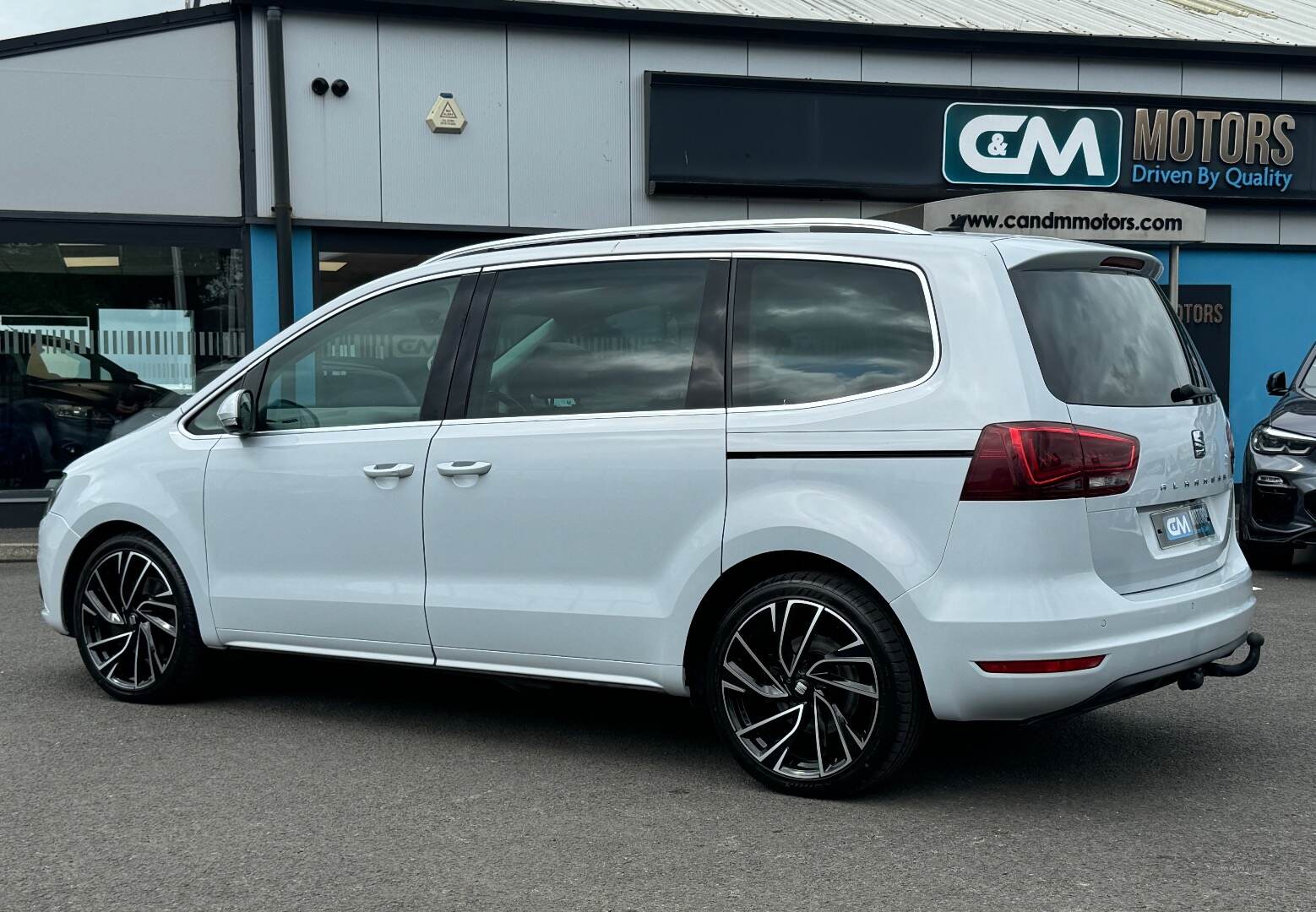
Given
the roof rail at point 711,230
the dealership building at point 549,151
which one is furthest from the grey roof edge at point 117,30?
the roof rail at point 711,230

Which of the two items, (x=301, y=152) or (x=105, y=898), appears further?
(x=301, y=152)

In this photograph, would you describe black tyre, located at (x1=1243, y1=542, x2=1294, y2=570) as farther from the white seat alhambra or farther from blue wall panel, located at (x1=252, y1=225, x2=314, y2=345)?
blue wall panel, located at (x1=252, y1=225, x2=314, y2=345)

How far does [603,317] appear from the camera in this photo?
16.5ft

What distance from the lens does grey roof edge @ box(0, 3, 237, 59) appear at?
12.5m

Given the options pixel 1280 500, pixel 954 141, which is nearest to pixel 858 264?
pixel 1280 500

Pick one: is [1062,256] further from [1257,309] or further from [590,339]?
[1257,309]

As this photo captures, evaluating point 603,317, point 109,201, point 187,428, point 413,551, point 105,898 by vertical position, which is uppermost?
point 109,201

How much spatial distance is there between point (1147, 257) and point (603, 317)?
1.92 meters

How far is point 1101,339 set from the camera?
4562 millimetres

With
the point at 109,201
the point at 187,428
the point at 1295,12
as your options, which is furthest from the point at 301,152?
the point at 1295,12

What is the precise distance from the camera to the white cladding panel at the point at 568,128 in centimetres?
1377

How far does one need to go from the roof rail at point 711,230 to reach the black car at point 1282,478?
5.54 metres

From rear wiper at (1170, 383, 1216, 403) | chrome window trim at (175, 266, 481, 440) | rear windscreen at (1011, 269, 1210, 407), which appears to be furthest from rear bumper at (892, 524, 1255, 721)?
chrome window trim at (175, 266, 481, 440)

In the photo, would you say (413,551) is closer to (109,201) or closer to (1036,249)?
(1036,249)
